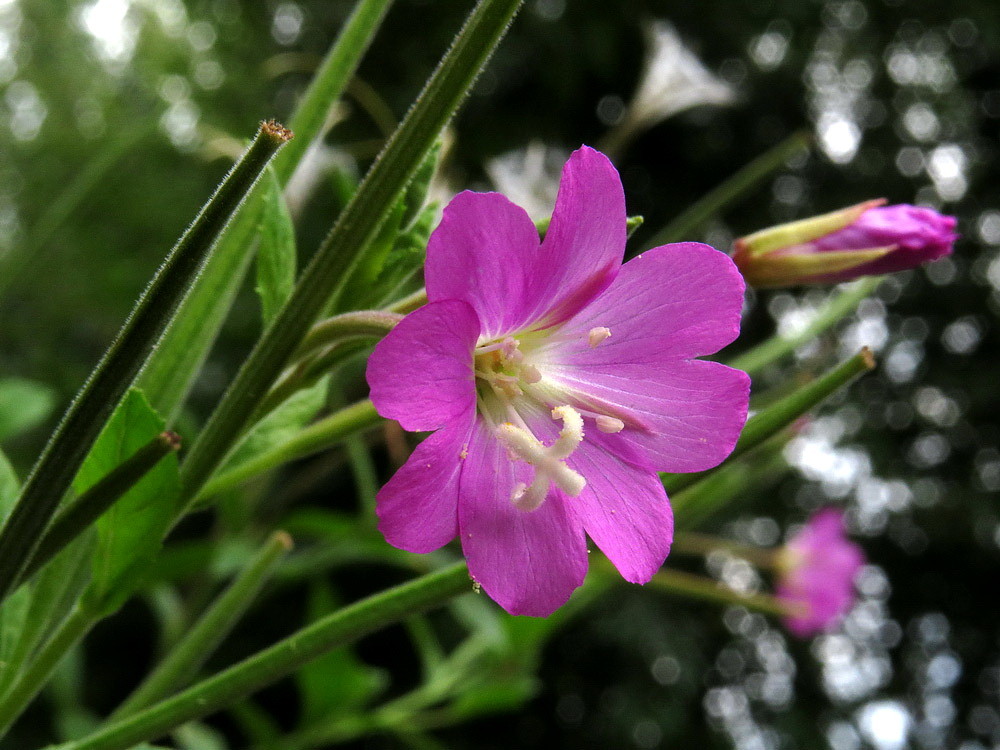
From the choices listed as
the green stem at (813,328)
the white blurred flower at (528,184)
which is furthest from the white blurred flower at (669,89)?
the green stem at (813,328)

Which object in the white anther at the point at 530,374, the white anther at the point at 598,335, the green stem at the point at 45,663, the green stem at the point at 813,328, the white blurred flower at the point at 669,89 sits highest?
the green stem at the point at 45,663

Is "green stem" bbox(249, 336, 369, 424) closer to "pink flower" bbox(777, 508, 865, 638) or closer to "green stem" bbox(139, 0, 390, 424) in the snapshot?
"green stem" bbox(139, 0, 390, 424)

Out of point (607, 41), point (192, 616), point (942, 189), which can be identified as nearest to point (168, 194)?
point (607, 41)

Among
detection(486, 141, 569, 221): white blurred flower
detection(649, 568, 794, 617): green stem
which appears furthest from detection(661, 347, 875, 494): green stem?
detection(486, 141, 569, 221): white blurred flower

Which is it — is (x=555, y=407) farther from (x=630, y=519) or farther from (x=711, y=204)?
(x=711, y=204)

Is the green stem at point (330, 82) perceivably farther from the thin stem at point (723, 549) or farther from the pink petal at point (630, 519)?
the thin stem at point (723, 549)

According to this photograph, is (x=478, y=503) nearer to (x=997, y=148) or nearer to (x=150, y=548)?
(x=150, y=548)
